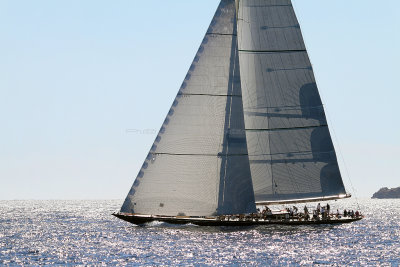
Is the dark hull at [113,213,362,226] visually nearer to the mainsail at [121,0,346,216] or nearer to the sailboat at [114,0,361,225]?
the sailboat at [114,0,361,225]

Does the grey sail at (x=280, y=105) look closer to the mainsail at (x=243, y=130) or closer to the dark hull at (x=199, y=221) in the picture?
the mainsail at (x=243, y=130)

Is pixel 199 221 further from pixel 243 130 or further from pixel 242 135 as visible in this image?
pixel 243 130

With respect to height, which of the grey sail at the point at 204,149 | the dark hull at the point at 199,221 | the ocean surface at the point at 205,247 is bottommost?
the ocean surface at the point at 205,247

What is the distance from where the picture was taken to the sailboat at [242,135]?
57.1m

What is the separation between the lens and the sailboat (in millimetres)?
57062

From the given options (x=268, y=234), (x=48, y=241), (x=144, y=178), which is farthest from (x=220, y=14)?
(x=48, y=241)

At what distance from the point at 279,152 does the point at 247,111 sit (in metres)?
4.61

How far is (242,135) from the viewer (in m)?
58.9

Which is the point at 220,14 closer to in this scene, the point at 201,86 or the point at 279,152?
the point at 201,86

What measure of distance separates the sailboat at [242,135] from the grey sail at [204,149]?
0.08 m

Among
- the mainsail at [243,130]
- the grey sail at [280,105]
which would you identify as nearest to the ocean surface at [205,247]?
the mainsail at [243,130]

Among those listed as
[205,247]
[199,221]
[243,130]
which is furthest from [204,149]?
[205,247]

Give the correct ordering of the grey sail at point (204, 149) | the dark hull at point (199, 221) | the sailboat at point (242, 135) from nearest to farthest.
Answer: the grey sail at point (204, 149) < the sailboat at point (242, 135) < the dark hull at point (199, 221)

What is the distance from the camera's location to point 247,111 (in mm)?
63438
